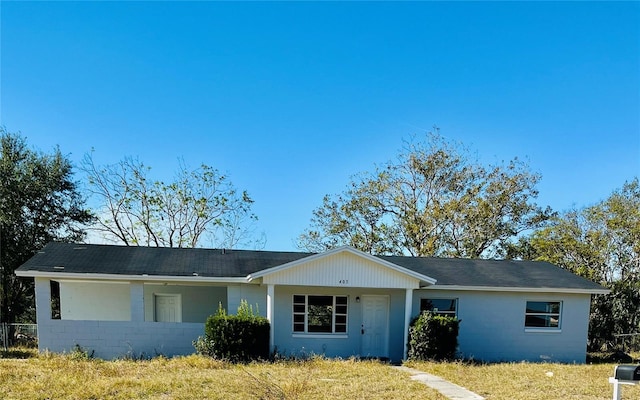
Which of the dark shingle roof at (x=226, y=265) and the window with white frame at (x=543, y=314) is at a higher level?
the dark shingle roof at (x=226, y=265)

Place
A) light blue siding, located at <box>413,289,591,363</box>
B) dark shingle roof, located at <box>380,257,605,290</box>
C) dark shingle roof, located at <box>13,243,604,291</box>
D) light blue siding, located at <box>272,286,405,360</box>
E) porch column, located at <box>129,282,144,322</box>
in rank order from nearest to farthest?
porch column, located at <box>129,282,144,322</box> → dark shingle roof, located at <box>13,243,604,291</box> → light blue siding, located at <box>272,286,405,360</box> → light blue siding, located at <box>413,289,591,363</box> → dark shingle roof, located at <box>380,257,605,290</box>

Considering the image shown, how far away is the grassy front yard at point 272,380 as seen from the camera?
8070 millimetres

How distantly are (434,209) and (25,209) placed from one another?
68.3 ft

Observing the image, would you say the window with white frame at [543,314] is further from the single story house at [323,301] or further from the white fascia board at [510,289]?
the white fascia board at [510,289]

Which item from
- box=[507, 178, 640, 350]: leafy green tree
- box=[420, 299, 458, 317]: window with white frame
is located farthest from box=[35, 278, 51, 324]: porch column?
box=[507, 178, 640, 350]: leafy green tree

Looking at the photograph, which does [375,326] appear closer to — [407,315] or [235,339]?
[407,315]

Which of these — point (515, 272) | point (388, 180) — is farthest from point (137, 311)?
point (388, 180)

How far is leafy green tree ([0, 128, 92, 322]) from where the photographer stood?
61.5 feet

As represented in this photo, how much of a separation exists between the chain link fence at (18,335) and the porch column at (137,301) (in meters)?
4.23

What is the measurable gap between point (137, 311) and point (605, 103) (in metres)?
17.2

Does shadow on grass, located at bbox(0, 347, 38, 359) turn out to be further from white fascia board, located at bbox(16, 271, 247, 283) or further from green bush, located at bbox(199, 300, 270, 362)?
green bush, located at bbox(199, 300, 270, 362)

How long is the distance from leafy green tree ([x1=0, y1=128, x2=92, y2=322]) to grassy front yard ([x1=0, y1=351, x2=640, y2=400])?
8436mm

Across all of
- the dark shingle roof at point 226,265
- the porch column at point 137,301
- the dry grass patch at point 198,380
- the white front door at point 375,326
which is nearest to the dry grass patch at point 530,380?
the dry grass patch at point 198,380

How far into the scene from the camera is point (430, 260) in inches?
687
